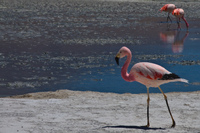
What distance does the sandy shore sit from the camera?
19.5 feet

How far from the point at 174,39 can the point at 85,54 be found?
525cm

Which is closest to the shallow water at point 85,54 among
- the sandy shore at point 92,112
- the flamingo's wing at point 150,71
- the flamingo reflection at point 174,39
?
the flamingo reflection at point 174,39

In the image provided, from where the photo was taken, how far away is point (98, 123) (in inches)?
243

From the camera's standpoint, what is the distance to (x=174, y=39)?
1650 centimetres

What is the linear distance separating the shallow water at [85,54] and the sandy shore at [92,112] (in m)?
0.90

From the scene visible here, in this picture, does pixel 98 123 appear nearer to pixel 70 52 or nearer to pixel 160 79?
pixel 160 79

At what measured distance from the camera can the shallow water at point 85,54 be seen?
9.30m

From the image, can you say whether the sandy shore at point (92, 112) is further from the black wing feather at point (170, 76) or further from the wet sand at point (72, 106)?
the black wing feather at point (170, 76)

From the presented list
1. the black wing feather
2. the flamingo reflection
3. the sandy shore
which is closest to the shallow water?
the flamingo reflection

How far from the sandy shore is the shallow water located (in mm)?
899

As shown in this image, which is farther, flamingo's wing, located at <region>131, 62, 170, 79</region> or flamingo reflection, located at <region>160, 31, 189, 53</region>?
flamingo reflection, located at <region>160, 31, 189, 53</region>

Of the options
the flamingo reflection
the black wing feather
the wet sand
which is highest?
the black wing feather

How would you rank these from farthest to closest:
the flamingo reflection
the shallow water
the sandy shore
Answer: the flamingo reflection → the shallow water → the sandy shore

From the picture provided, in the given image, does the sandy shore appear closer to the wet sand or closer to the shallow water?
the wet sand
